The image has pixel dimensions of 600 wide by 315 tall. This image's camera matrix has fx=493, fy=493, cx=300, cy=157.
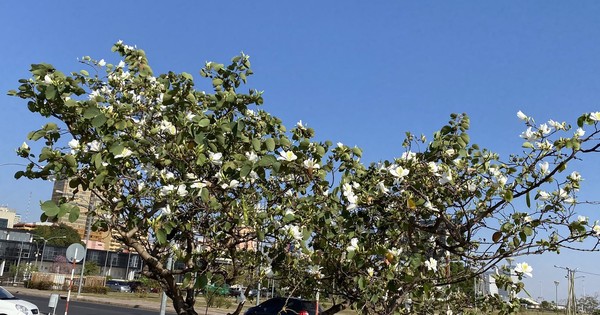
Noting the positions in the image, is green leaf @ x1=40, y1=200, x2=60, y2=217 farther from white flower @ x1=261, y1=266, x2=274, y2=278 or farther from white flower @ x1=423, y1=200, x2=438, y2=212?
white flower @ x1=423, y1=200, x2=438, y2=212

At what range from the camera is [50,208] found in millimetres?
2529

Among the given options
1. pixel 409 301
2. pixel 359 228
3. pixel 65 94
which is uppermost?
pixel 65 94

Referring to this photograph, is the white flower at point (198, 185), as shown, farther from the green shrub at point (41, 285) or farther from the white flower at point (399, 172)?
the green shrub at point (41, 285)

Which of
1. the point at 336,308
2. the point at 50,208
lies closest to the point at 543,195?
the point at 336,308

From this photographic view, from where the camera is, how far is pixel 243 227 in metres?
3.64

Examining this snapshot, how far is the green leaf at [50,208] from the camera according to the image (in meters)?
2.51

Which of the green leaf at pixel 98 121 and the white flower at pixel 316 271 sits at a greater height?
the green leaf at pixel 98 121

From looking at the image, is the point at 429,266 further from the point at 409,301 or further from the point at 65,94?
the point at 65,94

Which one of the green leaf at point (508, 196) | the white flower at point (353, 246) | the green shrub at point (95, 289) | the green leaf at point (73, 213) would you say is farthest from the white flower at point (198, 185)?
the green shrub at point (95, 289)

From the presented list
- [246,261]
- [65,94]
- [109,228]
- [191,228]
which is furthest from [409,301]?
[65,94]

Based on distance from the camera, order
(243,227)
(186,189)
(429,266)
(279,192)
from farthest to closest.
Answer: (279,192) < (243,227) < (429,266) < (186,189)

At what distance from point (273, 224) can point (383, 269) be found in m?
0.84

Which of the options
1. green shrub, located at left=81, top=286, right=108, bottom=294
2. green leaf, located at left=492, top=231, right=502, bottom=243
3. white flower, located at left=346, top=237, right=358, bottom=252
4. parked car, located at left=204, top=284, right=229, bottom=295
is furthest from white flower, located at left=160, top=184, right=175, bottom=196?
green shrub, located at left=81, top=286, right=108, bottom=294

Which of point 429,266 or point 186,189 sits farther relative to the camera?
point 429,266
